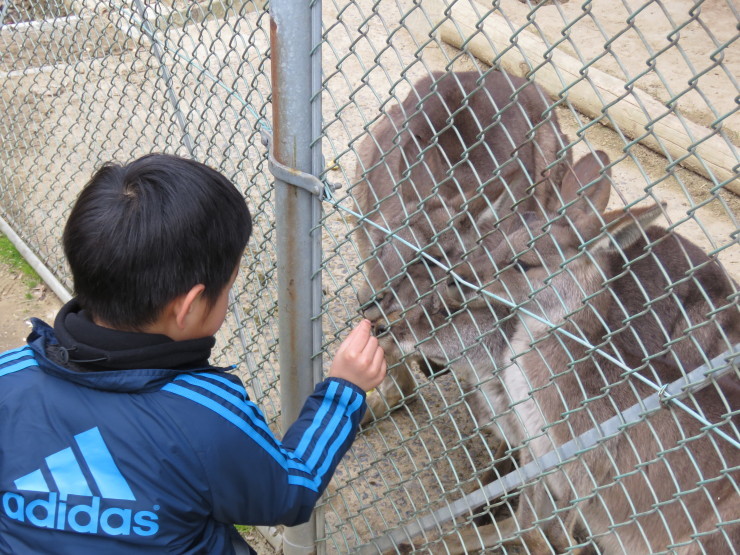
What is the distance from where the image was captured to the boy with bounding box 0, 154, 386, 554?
1639 mm

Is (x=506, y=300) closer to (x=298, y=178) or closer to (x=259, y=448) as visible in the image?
(x=298, y=178)

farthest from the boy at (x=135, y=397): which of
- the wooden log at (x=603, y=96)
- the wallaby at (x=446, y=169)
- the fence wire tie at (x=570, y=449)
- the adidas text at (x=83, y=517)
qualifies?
the wooden log at (x=603, y=96)

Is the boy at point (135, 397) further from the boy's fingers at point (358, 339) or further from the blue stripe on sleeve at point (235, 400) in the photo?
the boy's fingers at point (358, 339)

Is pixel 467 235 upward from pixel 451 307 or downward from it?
upward

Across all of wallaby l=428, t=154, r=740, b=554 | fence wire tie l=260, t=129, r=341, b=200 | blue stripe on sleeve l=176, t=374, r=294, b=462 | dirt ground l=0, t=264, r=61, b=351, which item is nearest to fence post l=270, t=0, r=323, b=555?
fence wire tie l=260, t=129, r=341, b=200

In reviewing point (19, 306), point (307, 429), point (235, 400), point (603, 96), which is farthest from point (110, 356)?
point (603, 96)

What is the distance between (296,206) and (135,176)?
2.13 feet

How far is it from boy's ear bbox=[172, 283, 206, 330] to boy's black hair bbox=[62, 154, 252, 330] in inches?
0.5

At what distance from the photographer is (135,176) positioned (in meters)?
1.71

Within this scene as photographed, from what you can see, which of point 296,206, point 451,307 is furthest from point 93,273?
point 451,307

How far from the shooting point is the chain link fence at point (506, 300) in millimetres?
2021

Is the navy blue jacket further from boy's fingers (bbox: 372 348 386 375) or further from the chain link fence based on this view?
the chain link fence

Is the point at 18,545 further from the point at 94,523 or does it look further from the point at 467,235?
the point at 467,235

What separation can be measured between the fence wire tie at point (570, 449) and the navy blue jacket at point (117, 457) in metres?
0.94
